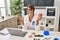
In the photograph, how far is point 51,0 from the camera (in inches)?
158

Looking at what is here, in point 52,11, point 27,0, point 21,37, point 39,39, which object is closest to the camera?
point 39,39

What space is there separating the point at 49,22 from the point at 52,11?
499mm

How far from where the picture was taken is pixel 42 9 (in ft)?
12.9

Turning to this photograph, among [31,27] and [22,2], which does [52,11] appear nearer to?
[22,2]

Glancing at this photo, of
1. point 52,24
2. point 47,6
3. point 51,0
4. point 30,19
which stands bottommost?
point 52,24

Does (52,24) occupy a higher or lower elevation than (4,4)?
Answer: lower

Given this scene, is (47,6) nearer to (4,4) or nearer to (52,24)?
(52,24)

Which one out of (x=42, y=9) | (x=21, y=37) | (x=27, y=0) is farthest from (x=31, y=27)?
(x=27, y=0)

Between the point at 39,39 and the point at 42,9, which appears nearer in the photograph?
the point at 39,39

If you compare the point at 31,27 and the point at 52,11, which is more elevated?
the point at 52,11

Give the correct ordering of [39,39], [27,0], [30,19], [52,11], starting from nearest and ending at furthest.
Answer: [39,39] → [30,19] → [52,11] → [27,0]

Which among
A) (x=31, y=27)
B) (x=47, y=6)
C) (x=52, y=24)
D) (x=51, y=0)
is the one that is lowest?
(x=52, y=24)

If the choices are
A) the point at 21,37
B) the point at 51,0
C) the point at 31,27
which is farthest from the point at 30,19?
the point at 51,0

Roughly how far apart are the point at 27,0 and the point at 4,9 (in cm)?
108
